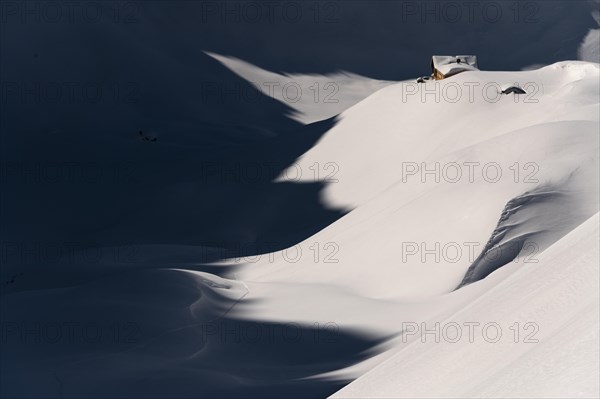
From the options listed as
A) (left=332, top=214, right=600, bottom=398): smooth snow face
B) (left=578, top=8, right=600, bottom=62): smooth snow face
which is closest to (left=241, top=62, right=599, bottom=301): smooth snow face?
(left=332, top=214, right=600, bottom=398): smooth snow face

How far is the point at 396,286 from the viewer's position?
11.4 metres

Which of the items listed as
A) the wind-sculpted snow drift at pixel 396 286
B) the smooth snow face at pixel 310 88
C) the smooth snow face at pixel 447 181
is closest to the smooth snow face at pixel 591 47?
the smooth snow face at pixel 310 88

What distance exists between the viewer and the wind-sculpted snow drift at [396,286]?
418 cm

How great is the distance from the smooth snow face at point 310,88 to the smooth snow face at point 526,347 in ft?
78.9

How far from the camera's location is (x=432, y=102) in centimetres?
1702

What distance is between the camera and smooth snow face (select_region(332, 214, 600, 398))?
299 centimetres

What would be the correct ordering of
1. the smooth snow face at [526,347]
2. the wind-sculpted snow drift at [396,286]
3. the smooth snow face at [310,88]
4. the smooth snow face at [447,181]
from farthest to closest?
1. the smooth snow face at [310,88]
2. the smooth snow face at [447,181]
3. the wind-sculpted snow drift at [396,286]
4. the smooth snow face at [526,347]

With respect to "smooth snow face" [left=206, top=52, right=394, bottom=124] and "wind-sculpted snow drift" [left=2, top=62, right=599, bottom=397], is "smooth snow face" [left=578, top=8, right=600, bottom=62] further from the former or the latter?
"wind-sculpted snow drift" [left=2, top=62, right=599, bottom=397]

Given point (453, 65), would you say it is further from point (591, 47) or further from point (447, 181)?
point (591, 47)

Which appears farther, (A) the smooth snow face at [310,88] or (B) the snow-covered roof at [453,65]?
(A) the smooth snow face at [310,88]

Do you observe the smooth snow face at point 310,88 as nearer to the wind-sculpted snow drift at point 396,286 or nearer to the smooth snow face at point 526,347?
the wind-sculpted snow drift at point 396,286

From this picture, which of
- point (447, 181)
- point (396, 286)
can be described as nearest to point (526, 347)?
point (396, 286)

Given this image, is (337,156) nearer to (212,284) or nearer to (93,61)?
(212,284)

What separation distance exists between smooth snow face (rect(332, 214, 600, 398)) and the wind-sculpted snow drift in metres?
0.01
